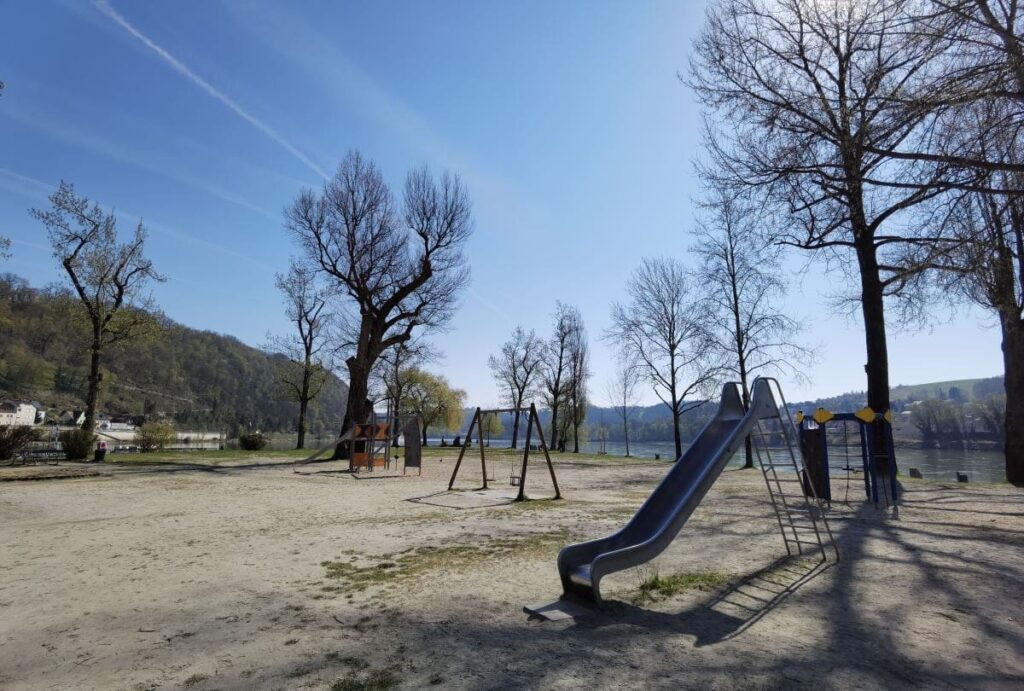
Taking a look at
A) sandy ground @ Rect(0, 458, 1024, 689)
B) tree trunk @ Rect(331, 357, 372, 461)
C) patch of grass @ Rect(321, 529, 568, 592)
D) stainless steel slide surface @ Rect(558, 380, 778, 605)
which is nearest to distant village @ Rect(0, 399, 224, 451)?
tree trunk @ Rect(331, 357, 372, 461)

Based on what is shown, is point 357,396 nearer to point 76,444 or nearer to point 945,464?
point 76,444

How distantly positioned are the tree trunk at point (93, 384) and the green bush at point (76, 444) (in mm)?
1176

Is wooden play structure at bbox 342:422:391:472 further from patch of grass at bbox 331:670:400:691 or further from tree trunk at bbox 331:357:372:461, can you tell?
patch of grass at bbox 331:670:400:691

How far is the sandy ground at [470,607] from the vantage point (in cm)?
321

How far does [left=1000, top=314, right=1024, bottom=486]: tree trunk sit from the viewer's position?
623 inches

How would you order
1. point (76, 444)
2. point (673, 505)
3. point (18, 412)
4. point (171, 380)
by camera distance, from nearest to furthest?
point (673, 505), point (76, 444), point (18, 412), point (171, 380)

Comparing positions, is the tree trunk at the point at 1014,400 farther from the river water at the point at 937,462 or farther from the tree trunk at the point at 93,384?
the tree trunk at the point at 93,384

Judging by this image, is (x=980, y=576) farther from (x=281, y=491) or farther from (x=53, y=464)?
(x=53, y=464)

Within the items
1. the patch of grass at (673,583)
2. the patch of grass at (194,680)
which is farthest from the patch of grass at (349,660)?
the patch of grass at (673,583)

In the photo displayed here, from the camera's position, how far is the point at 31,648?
12.0ft

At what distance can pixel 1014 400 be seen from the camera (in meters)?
16.2

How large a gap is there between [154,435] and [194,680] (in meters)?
30.2

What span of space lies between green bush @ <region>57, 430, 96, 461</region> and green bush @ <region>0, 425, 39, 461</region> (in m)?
1.34

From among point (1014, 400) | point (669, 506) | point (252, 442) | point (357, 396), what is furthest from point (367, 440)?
point (1014, 400)
